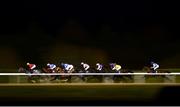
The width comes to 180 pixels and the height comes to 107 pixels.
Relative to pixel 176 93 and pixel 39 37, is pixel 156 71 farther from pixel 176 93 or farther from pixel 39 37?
pixel 39 37

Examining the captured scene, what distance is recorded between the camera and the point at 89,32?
8.04m

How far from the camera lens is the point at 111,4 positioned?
7910 mm

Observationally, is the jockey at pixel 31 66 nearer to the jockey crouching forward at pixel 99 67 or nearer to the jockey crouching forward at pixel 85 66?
the jockey crouching forward at pixel 85 66

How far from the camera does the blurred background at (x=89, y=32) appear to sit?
26.0 ft

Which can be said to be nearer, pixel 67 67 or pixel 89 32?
pixel 67 67

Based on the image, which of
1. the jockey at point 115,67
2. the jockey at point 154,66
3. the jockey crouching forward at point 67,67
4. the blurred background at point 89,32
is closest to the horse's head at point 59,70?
the jockey crouching forward at point 67,67

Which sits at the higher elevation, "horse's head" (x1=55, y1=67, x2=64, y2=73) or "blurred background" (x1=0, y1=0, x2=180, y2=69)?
"blurred background" (x1=0, y1=0, x2=180, y2=69)

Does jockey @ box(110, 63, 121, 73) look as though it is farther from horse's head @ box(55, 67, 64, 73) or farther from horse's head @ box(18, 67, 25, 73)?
horse's head @ box(18, 67, 25, 73)

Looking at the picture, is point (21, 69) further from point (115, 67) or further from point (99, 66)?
point (115, 67)

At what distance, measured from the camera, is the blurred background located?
7930 millimetres

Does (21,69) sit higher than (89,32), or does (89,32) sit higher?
(89,32)

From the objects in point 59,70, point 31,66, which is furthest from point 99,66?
point 31,66

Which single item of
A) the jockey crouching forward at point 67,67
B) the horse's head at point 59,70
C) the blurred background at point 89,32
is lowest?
the horse's head at point 59,70

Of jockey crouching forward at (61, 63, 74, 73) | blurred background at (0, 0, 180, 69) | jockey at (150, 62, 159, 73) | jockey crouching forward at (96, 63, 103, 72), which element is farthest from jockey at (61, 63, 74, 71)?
jockey at (150, 62, 159, 73)
